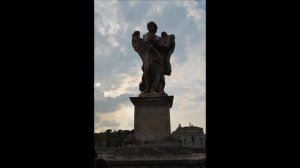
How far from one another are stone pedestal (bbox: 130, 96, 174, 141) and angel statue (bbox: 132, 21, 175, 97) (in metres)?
0.27

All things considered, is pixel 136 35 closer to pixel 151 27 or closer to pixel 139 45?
pixel 139 45

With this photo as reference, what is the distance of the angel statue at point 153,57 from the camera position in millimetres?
12359

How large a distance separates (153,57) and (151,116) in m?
1.80

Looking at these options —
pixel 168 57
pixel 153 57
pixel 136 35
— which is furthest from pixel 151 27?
Answer: pixel 168 57

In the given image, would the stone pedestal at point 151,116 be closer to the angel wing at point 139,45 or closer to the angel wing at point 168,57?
the angel wing at point 168,57

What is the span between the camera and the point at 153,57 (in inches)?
490

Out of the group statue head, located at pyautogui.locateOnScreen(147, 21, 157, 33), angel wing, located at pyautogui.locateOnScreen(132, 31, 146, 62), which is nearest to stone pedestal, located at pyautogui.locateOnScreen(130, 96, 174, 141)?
angel wing, located at pyautogui.locateOnScreen(132, 31, 146, 62)

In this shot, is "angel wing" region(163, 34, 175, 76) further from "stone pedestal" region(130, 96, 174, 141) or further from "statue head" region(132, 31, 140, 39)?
"statue head" region(132, 31, 140, 39)

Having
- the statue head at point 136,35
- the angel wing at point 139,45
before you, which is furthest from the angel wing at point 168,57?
the statue head at point 136,35

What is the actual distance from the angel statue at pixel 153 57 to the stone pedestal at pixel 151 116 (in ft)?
0.89

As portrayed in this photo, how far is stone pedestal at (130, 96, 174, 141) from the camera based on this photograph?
39.5 ft
